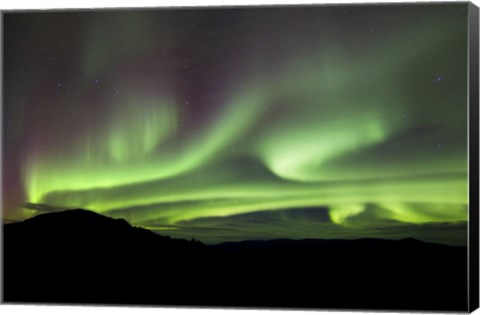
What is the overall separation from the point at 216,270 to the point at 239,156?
3.06ft

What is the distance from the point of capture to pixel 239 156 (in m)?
8.70

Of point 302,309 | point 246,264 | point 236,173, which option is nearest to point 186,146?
point 236,173

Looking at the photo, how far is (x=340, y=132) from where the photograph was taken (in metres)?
8.54

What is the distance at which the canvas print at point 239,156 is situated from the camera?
8422 mm

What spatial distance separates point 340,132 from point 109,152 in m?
1.87

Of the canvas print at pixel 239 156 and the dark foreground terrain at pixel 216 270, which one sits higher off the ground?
the canvas print at pixel 239 156

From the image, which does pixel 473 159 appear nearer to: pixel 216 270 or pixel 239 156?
pixel 239 156

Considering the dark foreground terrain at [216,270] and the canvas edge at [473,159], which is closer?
the canvas edge at [473,159]

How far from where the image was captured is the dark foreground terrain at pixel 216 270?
8.45m

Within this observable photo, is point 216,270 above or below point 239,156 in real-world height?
below

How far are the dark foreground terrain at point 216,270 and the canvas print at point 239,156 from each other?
0.5 inches

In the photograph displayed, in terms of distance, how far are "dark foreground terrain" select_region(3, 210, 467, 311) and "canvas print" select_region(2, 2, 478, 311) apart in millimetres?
12

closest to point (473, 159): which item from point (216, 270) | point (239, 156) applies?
point (239, 156)

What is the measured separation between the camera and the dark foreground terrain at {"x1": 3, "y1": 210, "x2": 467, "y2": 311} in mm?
8445
